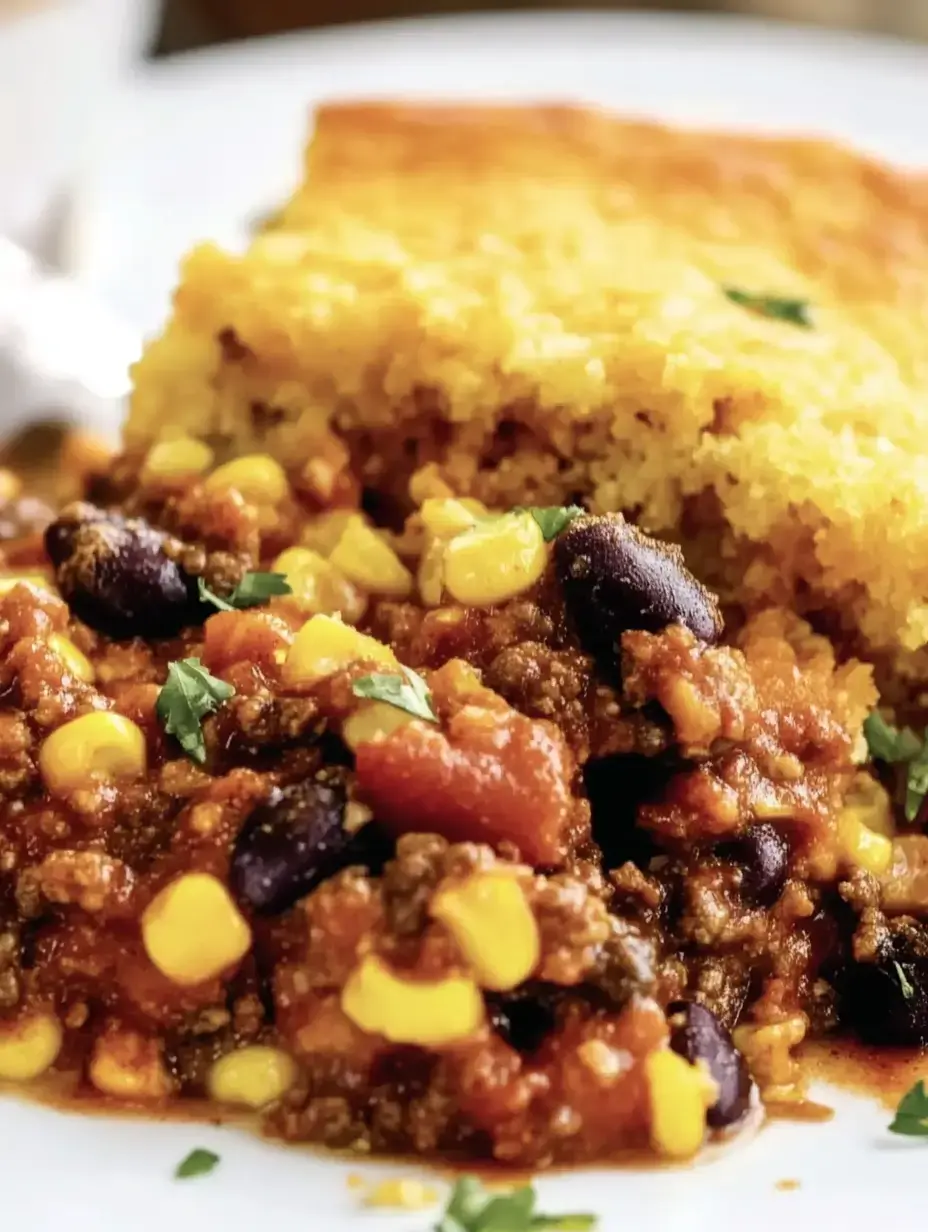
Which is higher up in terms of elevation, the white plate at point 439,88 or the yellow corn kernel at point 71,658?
the white plate at point 439,88

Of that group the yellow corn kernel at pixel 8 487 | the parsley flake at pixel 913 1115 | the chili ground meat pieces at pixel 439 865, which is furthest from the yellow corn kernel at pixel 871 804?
the yellow corn kernel at pixel 8 487

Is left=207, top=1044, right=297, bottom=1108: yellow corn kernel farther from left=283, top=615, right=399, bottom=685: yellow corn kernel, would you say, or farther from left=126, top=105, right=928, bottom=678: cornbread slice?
left=126, top=105, right=928, bottom=678: cornbread slice

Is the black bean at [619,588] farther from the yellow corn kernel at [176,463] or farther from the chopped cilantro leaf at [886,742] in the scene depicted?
the yellow corn kernel at [176,463]

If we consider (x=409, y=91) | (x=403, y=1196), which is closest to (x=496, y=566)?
(x=403, y=1196)

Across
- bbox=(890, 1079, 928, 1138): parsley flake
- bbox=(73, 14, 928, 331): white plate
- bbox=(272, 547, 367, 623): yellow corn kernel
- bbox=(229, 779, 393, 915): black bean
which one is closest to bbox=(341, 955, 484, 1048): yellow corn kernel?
bbox=(229, 779, 393, 915): black bean

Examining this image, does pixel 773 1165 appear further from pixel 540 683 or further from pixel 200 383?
pixel 200 383

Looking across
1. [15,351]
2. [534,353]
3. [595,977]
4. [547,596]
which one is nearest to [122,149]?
[15,351]
